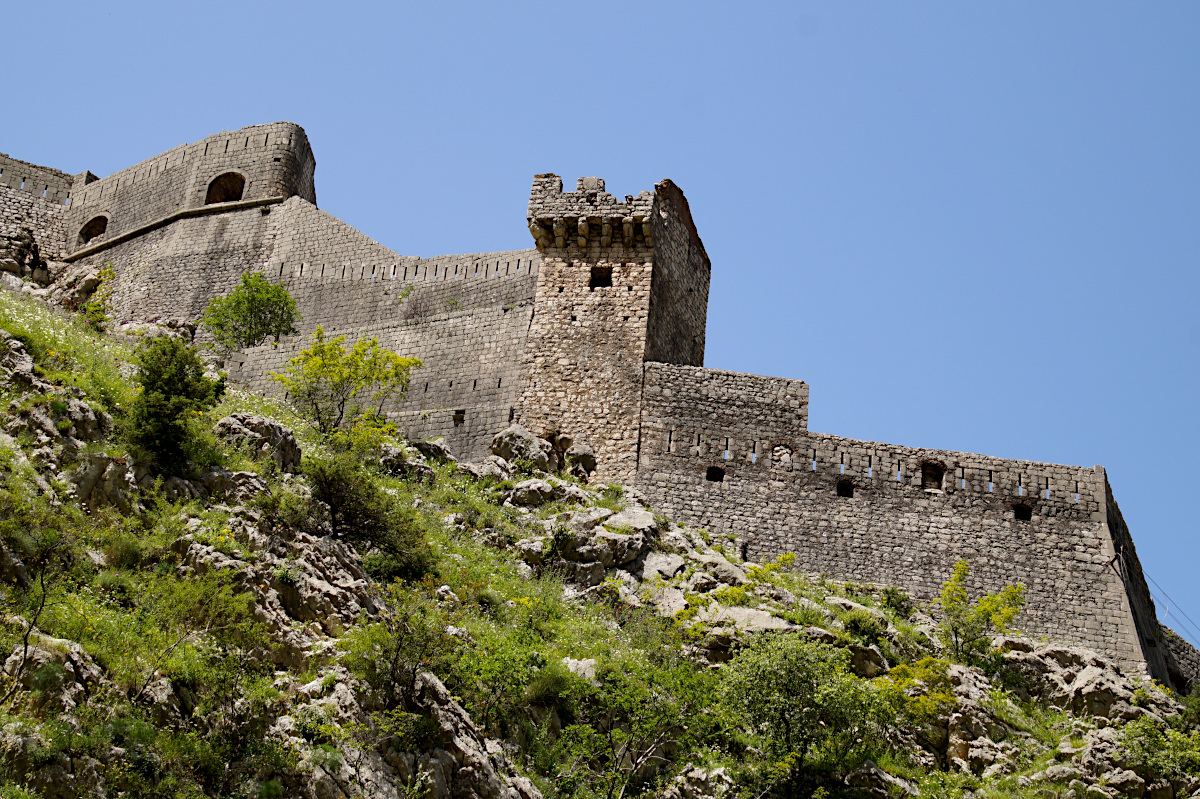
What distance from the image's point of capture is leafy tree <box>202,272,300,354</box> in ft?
107

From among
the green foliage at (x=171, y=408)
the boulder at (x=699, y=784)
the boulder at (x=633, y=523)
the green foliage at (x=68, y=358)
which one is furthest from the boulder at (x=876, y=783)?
the green foliage at (x=68, y=358)

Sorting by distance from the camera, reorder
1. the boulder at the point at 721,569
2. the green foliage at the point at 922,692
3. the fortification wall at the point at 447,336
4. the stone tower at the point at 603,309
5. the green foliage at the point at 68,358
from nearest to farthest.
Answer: the green foliage at the point at 68,358
the green foliage at the point at 922,692
the boulder at the point at 721,569
the stone tower at the point at 603,309
the fortification wall at the point at 447,336

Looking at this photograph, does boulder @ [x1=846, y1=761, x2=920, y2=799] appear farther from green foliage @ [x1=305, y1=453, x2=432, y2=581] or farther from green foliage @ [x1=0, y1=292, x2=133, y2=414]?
green foliage @ [x1=0, y1=292, x2=133, y2=414]

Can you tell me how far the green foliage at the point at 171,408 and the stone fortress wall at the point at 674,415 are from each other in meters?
9.11

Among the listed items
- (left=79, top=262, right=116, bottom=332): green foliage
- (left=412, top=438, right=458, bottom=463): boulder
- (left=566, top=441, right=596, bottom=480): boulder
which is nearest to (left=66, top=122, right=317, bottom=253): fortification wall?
(left=79, top=262, right=116, bottom=332): green foliage

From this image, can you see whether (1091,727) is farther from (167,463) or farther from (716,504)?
(167,463)

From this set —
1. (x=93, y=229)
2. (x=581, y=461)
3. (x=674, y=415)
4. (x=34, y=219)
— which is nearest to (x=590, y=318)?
(x=674, y=415)

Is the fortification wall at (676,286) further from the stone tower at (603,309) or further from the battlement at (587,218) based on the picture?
the battlement at (587,218)

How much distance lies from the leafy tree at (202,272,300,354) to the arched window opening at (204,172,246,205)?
6488 mm

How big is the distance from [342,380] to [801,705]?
12019 mm

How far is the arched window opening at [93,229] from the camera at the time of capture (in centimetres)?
4072

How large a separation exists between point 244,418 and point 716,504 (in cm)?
961

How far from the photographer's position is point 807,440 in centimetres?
2638

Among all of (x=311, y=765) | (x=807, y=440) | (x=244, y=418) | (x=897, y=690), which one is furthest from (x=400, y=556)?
(x=807, y=440)
